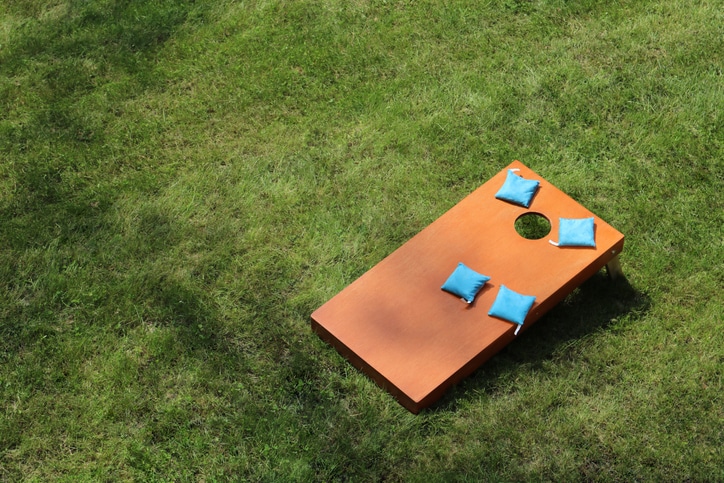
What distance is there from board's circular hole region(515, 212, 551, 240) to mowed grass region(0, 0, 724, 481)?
17.7 inches

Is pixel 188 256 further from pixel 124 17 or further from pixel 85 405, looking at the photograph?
pixel 124 17

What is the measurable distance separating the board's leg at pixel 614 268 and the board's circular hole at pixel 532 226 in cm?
55

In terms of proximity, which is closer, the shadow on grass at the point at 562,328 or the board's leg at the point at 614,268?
the shadow on grass at the point at 562,328

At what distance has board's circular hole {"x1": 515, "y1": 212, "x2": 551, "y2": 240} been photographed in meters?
6.20

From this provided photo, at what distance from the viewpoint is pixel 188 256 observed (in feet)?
20.4

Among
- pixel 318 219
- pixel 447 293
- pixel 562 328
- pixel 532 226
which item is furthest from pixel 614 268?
pixel 318 219

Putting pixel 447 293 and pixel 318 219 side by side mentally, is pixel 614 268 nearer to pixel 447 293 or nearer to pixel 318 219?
pixel 447 293

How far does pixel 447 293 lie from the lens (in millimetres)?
5488

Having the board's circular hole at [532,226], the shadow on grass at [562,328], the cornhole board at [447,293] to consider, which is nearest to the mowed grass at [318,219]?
the shadow on grass at [562,328]

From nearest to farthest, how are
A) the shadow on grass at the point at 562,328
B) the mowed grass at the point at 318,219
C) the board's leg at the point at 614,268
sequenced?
1. the mowed grass at the point at 318,219
2. the shadow on grass at the point at 562,328
3. the board's leg at the point at 614,268

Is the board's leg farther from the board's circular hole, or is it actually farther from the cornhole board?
the board's circular hole

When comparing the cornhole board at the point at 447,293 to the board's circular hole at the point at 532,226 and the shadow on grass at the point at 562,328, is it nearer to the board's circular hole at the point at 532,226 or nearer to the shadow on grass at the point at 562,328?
the shadow on grass at the point at 562,328

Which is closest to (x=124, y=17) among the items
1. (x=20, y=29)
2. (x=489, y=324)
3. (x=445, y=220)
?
(x=20, y=29)

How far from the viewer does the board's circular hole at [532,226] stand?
20.3 ft
